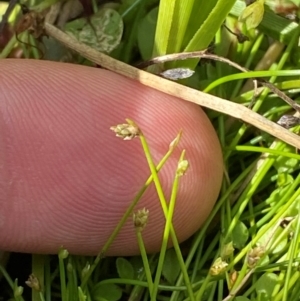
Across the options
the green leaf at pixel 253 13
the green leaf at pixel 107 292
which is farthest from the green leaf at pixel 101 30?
the green leaf at pixel 107 292

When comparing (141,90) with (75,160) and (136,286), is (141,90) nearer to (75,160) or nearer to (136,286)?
(75,160)

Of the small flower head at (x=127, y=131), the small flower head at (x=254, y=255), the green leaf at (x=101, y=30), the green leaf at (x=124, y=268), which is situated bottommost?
the green leaf at (x=124, y=268)

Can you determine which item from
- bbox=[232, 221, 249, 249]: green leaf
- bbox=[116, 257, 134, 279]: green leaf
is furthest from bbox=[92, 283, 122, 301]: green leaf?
bbox=[232, 221, 249, 249]: green leaf

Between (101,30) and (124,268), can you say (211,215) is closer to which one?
(124,268)

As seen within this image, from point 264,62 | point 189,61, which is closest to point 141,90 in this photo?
point 189,61

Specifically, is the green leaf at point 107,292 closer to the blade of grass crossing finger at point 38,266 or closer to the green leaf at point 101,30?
the blade of grass crossing finger at point 38,266
